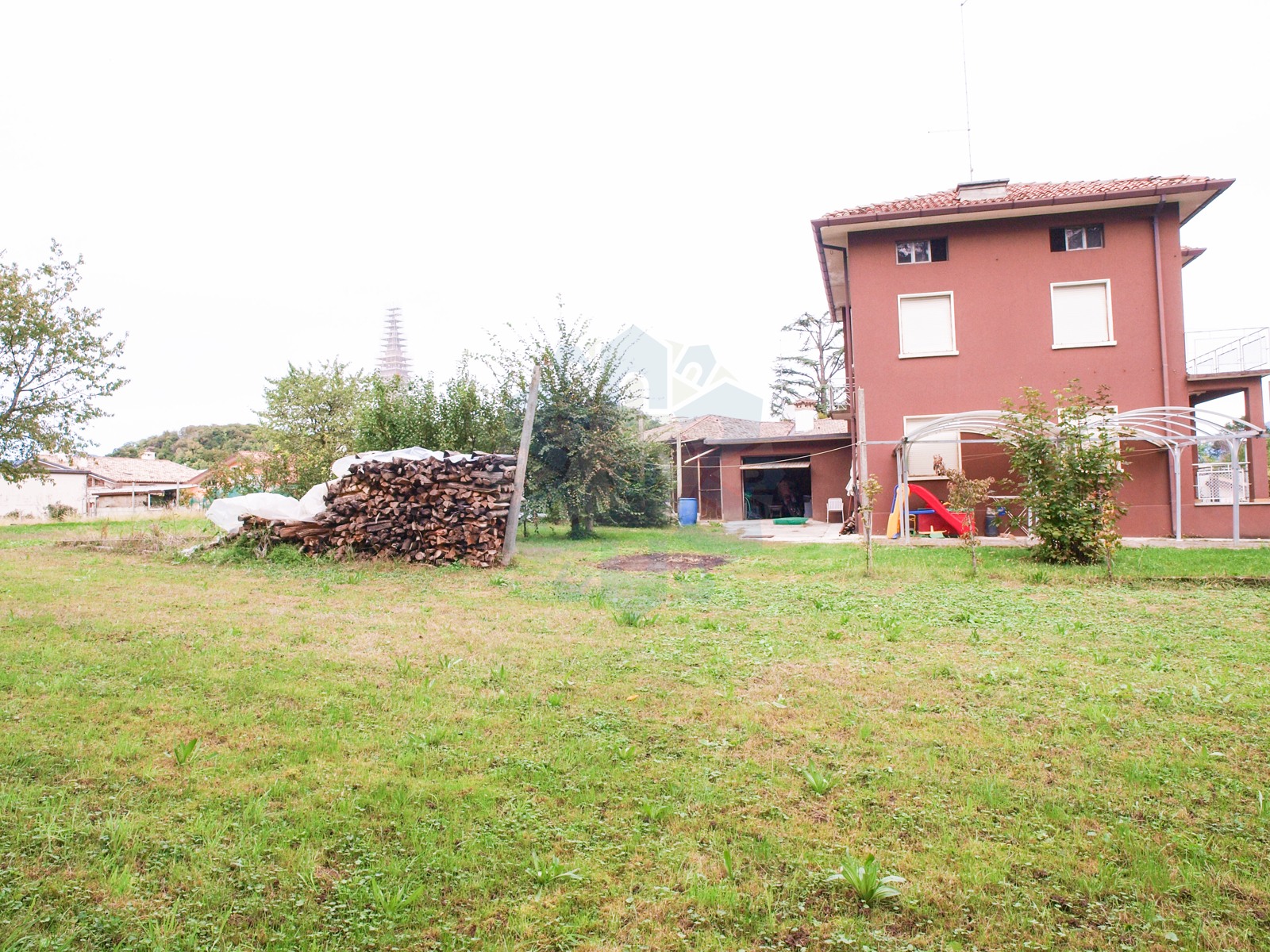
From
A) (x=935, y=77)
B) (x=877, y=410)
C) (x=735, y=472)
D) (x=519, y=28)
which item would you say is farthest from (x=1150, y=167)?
(x=519, y=28)

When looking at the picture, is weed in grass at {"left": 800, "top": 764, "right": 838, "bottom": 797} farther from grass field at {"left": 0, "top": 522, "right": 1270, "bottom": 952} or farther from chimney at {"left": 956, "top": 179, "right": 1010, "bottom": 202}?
chimney at {"left": 956, "top": 179, "right": 1010, "bottom": 202}

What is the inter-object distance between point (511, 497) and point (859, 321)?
30.6ft

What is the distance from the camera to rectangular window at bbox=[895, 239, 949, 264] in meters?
16.0

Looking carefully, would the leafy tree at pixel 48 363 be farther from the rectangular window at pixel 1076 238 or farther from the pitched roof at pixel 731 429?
the rectangular window at pixel 1076 238

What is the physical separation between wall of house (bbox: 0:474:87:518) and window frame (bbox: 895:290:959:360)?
3670 cm

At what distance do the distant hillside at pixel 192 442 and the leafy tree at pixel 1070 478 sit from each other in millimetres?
63298

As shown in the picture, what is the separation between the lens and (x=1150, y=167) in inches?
663

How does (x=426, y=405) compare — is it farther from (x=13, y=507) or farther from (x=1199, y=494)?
(x=13, y=507)

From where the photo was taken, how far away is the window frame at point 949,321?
15742 millimetres

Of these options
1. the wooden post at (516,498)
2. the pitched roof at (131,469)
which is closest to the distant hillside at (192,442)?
the pitched roof at (131,469)

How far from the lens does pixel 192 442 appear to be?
67.2 meters

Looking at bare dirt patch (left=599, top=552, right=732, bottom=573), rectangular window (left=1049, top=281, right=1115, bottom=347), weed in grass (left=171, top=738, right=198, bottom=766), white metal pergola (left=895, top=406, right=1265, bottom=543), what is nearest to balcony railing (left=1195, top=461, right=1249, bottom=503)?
white metal pergola (left=895, top=406, right=1265, bottom=543)

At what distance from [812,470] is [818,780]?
19833 mm

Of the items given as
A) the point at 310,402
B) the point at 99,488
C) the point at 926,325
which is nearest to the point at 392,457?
the point at 926,325
